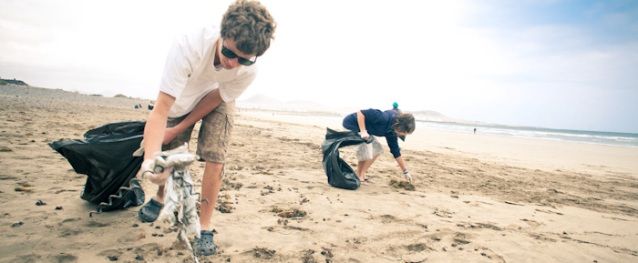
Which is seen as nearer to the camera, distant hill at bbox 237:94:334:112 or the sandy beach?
the sandy beach

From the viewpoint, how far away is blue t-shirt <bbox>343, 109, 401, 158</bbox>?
204 inches

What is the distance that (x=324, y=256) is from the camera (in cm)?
250

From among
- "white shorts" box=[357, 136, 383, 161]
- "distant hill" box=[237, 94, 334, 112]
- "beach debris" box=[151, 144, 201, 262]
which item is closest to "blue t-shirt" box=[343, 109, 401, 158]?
"white shorts" box=[357, 136, 383, 161]

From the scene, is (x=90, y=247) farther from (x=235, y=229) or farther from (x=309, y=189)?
(x=309, y=189)

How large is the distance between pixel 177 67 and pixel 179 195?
74 cm

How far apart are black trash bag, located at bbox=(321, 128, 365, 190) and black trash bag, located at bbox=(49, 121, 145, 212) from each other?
2.50 meters

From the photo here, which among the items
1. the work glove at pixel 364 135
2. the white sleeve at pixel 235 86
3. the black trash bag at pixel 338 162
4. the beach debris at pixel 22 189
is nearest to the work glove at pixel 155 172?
the white sleeve at pixel 235 86

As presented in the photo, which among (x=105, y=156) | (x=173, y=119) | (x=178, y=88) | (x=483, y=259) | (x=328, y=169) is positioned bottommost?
(x=483, y=259)

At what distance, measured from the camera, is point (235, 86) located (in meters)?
2.51

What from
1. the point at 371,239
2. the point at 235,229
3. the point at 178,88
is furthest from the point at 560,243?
the point at 178,88

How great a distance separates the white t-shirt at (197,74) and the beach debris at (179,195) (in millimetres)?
443

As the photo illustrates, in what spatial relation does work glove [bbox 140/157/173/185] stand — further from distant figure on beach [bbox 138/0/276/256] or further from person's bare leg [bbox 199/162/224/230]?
person's bare leg [bbox 199/162/224/230]

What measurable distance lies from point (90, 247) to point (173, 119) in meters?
1.06

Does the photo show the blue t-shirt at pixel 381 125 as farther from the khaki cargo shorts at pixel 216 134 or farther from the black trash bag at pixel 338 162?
the khaki cargo shorts at pixel 216 134
